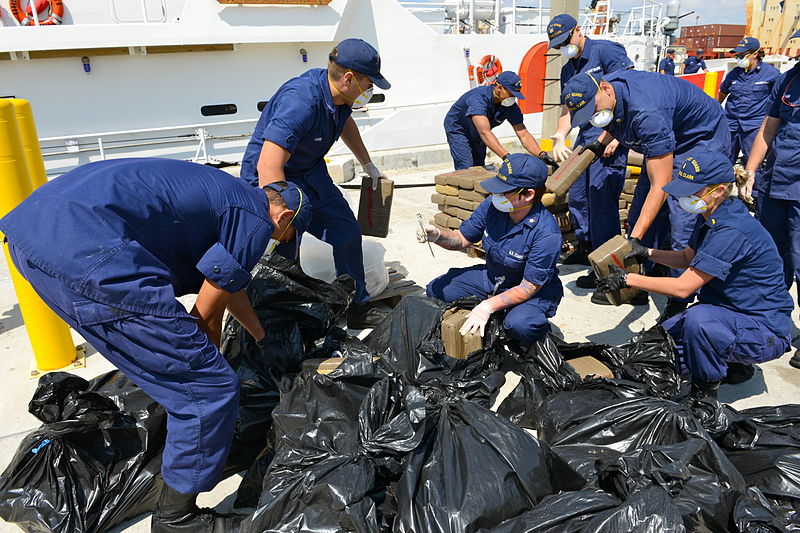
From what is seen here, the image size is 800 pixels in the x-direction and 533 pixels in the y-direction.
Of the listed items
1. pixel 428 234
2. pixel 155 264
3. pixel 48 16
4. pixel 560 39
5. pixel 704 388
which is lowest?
pixel 704 388

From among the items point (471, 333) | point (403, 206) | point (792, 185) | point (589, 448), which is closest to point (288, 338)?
point (471, 333)

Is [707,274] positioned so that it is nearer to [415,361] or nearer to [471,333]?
[471,333]

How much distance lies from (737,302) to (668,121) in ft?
4.19

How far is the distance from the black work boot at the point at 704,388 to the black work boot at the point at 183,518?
2.24m

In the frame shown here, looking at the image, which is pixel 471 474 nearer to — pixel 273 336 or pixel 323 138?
pixel 273 336

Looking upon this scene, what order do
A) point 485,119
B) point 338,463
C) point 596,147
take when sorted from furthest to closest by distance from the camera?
1. point 485,119
2. point 596,147
3. point 338,463

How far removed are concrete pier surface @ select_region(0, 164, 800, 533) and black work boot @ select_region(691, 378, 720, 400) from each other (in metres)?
0.19

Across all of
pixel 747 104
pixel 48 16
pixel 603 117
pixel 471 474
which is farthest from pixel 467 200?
pixel 48 16

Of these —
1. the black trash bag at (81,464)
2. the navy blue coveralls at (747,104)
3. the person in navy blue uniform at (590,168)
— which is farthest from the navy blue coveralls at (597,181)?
the black trash bag at (81,464)

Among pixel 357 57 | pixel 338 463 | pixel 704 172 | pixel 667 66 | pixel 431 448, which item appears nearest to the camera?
pixel 338 463

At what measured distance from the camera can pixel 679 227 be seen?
11.8 feet

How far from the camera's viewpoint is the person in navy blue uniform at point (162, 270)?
1.69 metres

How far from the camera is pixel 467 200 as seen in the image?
5.05 metres

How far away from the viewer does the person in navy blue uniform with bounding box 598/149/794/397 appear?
2.57 metres
